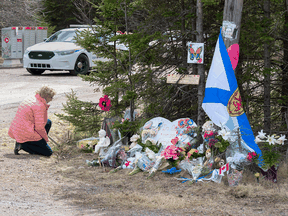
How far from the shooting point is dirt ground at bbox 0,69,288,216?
4434 mm

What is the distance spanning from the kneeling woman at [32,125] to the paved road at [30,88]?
209 cm

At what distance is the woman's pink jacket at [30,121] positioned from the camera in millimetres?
6590

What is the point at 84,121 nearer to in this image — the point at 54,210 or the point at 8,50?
the point at 54,210

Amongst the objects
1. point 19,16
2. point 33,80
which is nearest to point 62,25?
point 19,16

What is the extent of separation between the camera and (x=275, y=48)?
671cm

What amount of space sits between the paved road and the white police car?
45 centimetres

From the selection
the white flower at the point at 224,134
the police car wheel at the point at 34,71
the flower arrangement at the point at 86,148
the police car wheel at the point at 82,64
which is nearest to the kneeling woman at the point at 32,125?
the flower arrangement at the point at 86,148

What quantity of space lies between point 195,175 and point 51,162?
8.37 ft

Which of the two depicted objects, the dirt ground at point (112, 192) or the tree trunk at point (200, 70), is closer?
the dirt ground at point (112, 192)

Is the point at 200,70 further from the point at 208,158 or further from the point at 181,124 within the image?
the point at 208,158

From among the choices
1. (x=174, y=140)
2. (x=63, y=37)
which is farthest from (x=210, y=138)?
(x=63, y=37)

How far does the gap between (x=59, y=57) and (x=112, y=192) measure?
31.9 feet

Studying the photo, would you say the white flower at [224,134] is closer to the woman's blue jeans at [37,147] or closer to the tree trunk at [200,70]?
the tree trunk at [200,70]

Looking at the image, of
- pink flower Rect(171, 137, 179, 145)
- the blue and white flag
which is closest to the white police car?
pink flower Rect(171, 137, 179, 145)
